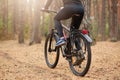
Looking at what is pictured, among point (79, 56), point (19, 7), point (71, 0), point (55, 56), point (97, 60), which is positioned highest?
point (71, 0)

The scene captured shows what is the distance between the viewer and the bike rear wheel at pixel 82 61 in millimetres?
6953

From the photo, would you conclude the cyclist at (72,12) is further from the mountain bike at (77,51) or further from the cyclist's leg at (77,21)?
the mountain bike at (77,51)

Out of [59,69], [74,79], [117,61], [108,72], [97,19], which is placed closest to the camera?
[74,79]

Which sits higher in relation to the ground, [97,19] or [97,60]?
[97,60]

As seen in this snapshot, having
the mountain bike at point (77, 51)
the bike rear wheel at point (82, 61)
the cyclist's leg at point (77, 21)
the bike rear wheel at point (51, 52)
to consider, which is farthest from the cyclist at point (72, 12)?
the bike rear wheel at point (51, 52)

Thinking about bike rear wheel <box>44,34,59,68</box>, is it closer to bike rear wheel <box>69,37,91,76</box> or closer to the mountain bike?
the mountain bike

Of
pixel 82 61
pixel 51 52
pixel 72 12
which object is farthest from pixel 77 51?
pixel 51 52

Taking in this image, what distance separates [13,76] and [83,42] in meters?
1.66

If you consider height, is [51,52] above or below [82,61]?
below

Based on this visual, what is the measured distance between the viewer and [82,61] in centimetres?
726

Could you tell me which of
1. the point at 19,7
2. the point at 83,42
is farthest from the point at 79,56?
the point at 19,7

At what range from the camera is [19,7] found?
72.1ft

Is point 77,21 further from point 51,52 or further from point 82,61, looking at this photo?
point 51,52

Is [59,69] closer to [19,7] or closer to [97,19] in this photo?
[19,7]
